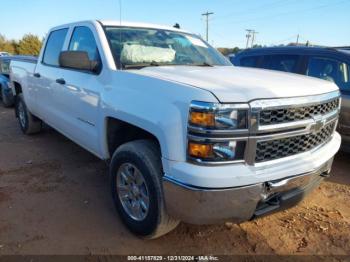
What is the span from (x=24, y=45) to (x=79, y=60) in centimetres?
4361

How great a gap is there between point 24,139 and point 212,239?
15.2 feet

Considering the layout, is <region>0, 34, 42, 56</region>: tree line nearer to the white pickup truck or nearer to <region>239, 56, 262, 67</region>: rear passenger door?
<region>239, 56, 262, 67</region>: rear passenger door

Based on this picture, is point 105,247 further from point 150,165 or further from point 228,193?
point 228,193

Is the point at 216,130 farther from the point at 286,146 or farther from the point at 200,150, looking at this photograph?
the point at 286,146

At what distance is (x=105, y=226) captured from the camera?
10.7 feet

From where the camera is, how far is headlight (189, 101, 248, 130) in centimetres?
224

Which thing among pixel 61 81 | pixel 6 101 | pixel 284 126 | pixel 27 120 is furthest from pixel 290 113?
pixel 6 101

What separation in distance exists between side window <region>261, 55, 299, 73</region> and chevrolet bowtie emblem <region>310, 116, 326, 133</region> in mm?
2897

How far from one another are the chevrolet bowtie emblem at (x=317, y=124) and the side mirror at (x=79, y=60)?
210 cm

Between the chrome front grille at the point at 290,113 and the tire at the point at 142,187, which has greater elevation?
the chrome front grille at the point at 290,113

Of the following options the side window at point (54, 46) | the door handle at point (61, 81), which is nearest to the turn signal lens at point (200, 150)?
the door handle at point (61, 81)

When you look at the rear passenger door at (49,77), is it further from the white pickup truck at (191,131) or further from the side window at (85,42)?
the white pickup truck at (191,131)

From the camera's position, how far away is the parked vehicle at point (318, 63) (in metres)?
4.80

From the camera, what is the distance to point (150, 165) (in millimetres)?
2650
